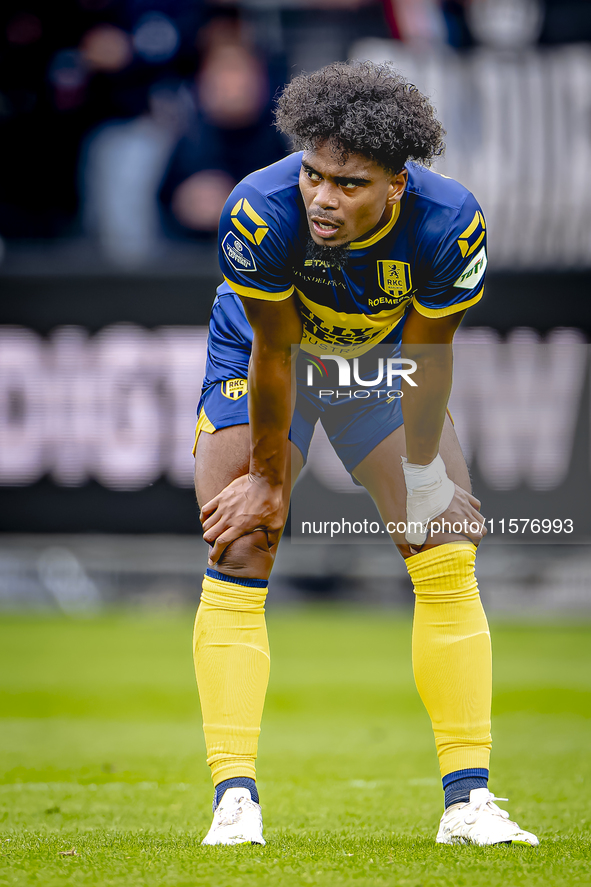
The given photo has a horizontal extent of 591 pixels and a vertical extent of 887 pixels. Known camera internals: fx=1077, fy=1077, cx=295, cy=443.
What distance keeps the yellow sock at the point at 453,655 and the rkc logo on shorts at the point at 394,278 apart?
29.2 inches

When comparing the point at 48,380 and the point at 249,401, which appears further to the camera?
the point at 48,380

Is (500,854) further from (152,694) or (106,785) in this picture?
(152,694)

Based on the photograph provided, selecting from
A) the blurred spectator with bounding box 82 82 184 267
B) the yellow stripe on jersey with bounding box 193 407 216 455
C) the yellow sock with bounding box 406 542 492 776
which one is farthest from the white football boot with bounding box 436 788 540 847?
the blurred spectator with bounding box 82 82 184 267

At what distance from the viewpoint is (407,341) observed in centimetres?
307

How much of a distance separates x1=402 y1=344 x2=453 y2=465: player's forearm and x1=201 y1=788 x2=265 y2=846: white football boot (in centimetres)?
106

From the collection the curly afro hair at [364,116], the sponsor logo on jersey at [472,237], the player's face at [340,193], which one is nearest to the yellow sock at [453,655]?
the sponsor logo on jersey at [472,237]

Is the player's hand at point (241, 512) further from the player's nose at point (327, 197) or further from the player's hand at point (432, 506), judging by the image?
the player's nose at point (327, 197)

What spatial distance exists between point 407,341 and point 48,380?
18.7 ft

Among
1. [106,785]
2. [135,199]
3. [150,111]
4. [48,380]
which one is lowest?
[106,785]

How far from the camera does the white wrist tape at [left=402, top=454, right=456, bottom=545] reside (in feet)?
10.3

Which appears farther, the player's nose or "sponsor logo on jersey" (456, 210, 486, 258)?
"sponsor logo on jersey" (456, 210, 486, 258)

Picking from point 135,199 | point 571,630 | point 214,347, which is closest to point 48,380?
point 135,199

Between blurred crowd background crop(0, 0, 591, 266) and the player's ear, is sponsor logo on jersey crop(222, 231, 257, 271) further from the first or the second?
blurred crowd background crop(0, 0, 591, 266)

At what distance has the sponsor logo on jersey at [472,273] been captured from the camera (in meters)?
2.87
